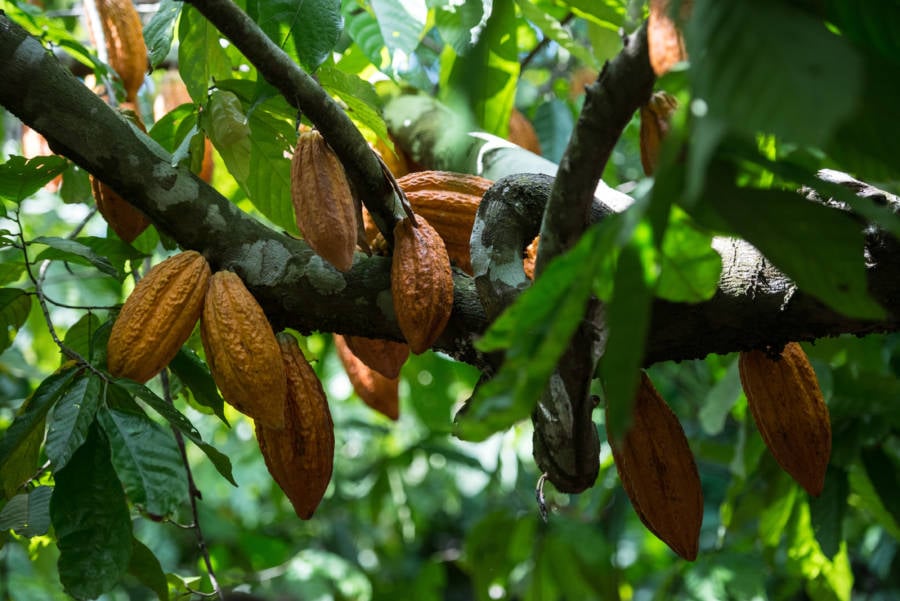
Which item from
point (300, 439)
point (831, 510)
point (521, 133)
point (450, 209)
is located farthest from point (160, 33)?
point (831, 510)

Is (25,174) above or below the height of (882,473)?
above

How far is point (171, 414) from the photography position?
1.30 meters

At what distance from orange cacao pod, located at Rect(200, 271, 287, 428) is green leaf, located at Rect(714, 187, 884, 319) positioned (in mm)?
744

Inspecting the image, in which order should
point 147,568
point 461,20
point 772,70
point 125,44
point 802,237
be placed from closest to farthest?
point 772,70 → point 802,237 → point 147,568 → point 461,20 → point 125,44

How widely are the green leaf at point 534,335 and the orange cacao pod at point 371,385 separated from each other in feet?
3.58

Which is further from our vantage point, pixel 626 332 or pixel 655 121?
pixel 655 121

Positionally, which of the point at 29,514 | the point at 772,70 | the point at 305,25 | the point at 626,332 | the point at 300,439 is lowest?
the point at 29,514

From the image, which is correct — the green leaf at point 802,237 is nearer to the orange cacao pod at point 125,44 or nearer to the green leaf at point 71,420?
the green leaf at point 71,420

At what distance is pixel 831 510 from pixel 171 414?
1359 millimetres

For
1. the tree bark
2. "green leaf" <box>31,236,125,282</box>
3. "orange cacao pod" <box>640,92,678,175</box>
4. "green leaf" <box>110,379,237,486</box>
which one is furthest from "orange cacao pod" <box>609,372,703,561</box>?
"green leaf" <box>31,236,125,282</box>

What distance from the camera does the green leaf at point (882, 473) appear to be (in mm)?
2002

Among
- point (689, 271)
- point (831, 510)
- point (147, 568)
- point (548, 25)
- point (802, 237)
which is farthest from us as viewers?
point (831, 510)

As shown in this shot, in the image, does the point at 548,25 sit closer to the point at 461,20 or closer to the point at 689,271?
the point at 461,20

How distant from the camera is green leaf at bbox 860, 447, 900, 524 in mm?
2002
